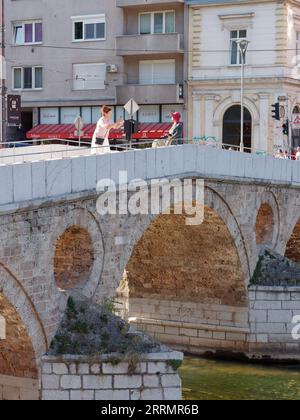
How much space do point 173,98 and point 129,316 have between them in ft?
43.8

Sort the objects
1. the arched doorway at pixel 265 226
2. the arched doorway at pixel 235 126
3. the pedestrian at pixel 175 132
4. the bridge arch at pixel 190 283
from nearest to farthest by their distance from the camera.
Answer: the pedestrian at pixel 175 132 → the bridge arch at pixel 190 283 → the arched doorway at pixel 265 226 → the arched doorway at pixel 235 126

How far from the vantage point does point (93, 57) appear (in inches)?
1533

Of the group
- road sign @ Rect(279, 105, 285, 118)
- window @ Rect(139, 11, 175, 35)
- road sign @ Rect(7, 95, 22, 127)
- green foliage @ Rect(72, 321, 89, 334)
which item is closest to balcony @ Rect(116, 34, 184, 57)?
window @ Rect(139, 11, 175, 35)

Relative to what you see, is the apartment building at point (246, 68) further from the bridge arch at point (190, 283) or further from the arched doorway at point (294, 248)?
the bridge arch at point (190, 283)

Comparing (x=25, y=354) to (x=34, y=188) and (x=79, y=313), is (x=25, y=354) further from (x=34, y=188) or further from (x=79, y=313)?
(x=34, y=188)

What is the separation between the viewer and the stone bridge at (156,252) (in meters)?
15.6

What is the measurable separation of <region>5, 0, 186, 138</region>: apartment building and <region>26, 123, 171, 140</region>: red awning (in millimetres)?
480

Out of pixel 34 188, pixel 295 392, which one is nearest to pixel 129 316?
pixel 295 392

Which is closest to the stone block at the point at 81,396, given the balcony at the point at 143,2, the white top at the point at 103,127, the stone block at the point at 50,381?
the stone block at the point at 50,381

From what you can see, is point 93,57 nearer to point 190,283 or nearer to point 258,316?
point 190,283

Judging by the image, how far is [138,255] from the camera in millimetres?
25484

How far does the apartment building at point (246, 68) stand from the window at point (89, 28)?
3632 millimetres
